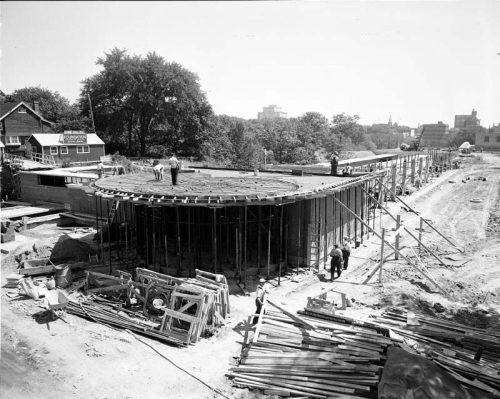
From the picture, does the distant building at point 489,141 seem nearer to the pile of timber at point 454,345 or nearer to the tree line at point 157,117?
the tree line at point 157,117

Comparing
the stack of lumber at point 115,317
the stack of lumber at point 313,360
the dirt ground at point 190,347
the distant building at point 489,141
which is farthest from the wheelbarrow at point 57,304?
the distant building at point 489,141

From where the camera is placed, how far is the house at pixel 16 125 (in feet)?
155

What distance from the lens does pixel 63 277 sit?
642 inches

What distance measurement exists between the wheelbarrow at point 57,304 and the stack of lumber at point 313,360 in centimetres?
637

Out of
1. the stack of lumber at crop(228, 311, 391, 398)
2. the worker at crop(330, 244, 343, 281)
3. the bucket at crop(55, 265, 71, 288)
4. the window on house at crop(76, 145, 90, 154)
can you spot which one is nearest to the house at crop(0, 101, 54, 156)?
the window on house at crop(76, 145, 90, 154)

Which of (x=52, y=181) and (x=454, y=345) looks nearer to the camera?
(x=454, y=345)

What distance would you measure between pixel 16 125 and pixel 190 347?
46.8 metres

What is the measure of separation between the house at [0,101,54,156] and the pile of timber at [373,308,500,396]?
144 feet

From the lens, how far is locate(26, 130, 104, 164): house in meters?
42.2

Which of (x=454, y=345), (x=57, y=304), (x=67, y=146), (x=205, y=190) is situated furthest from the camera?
(x=67, y=146)

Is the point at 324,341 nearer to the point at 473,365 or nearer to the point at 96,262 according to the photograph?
the point at 473,365

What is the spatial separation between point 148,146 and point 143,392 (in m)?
51.6

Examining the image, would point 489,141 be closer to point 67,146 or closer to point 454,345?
point 67,146

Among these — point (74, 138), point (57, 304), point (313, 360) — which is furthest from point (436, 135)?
point (57, 304)
